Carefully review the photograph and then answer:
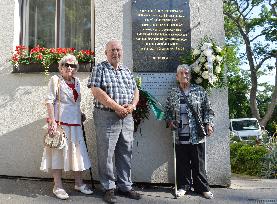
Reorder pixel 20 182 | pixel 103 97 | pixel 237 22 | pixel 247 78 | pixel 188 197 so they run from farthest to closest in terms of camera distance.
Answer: pixel 247 78, pixel 237 22, pixel 20 182, pixel 188 197, pixel 103 97

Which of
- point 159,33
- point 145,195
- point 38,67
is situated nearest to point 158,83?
point 159,33

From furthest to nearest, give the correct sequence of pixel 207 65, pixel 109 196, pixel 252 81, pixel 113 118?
pixel 252 81 < pixel 207 65 < pixel 113 118 < pixel 109 196

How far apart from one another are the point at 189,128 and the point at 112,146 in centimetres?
111

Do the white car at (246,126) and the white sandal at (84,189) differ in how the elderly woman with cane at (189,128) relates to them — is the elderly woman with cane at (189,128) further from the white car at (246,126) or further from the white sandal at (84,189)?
the white car at (246,126)

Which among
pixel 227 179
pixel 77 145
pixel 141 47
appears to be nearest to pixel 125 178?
pixel 77 145

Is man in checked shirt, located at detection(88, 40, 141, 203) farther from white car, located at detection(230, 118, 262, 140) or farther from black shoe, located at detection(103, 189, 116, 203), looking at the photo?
white car, located at detection(230, 118, 262, 140)

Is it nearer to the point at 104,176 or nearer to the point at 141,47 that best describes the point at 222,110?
the point at 141,47

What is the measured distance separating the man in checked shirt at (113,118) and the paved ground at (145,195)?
0.90 feet

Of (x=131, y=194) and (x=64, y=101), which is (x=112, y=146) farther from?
(x=64, y=101)

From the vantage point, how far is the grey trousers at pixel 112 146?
465 centimetres

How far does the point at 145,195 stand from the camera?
504 centimetres

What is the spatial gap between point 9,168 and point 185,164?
286 cm

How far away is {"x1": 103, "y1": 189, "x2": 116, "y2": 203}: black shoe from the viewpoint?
14.9 feet

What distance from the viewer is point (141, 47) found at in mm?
5750
